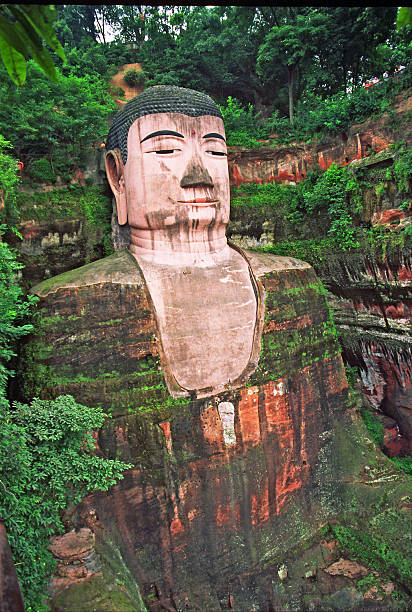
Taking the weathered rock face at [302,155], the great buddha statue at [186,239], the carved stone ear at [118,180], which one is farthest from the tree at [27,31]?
the weathered rock face at [302,155]

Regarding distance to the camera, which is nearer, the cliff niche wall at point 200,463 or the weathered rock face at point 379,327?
the cliff niche wall at point 200,463

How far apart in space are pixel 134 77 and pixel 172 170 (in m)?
13.1

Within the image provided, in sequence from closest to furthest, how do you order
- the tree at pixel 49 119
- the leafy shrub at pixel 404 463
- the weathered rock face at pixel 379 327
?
the tree at pixel 49 119 → the weathered rock face at pixel 379 327 → the leafy shrub at pixel 404 463

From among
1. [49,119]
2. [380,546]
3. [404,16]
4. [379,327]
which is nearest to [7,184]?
[49,119]

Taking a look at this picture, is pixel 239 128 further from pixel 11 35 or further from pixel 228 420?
pixel 11 35

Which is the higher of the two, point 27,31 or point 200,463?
point 27,31

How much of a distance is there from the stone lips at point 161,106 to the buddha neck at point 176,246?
1.35 m

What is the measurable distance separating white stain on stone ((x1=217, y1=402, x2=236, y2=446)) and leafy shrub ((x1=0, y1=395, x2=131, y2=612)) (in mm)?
1600

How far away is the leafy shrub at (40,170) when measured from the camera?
7773 millimetres

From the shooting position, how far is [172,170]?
621 cm

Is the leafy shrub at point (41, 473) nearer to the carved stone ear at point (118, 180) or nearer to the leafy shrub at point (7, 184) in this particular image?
the carved stone ear at point (118, 180)

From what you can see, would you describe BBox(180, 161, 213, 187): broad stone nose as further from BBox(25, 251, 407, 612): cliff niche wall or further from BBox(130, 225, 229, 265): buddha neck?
BBox(25, 251, 407, 612): cliff niche wall

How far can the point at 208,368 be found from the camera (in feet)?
19.8

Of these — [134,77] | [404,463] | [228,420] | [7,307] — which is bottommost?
[404,463]
